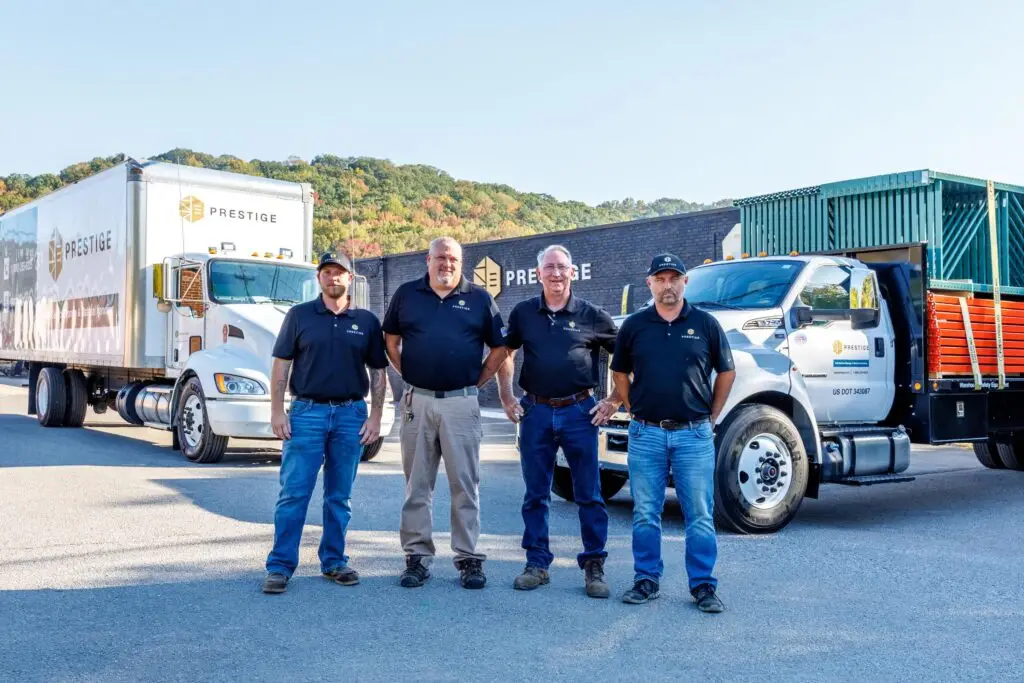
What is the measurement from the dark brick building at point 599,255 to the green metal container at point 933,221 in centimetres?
563

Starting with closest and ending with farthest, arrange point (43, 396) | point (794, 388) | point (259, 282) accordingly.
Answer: point (794, 388)
point (259, 282)
point (43, 396)

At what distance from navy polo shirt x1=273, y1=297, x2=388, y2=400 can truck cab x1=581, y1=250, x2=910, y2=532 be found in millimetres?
2700

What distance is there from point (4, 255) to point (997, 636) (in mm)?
19108

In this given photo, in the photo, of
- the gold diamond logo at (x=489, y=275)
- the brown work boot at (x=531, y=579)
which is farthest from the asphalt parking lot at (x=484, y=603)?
the gold diamond logo at (x=489, y=275)

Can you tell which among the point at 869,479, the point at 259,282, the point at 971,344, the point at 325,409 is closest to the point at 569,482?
the point at 869,479

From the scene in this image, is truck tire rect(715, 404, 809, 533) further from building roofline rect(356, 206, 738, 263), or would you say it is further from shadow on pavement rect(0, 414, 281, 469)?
building roofline rect(356, 206, 738, 263)

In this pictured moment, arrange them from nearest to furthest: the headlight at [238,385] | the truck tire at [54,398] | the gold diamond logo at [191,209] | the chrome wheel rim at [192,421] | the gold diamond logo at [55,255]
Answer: the headlight at [238,385], the chrome wheel rim at [192,421], the gold diamond logo at [191,209], the gold diamond logo at [55,255], the truck tire at [54,398]

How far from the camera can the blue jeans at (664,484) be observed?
599 cm

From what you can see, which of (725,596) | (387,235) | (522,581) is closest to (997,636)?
(725,596)

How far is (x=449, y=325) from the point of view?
630 centimetres

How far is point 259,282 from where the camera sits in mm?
13680

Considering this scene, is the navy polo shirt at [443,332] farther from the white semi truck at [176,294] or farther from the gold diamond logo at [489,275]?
the gold diamond logo at [489,275]

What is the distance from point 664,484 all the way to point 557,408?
761 millimetres

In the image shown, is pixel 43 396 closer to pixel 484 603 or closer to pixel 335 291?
pixel 335 291
